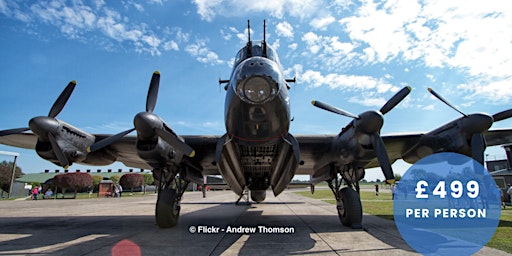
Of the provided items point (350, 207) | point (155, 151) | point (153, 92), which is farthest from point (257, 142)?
point (350, 207)

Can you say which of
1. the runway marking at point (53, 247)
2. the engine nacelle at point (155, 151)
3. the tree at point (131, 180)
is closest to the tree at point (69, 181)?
the tree at point (131, 180)

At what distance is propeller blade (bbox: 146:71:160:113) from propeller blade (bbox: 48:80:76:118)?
2684mm

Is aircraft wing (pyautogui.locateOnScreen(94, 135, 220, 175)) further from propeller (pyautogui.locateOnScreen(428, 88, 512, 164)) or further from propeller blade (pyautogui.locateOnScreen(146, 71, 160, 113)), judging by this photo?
propeller (pyautogui.locateOnScreen(428, 88, 512, 164))

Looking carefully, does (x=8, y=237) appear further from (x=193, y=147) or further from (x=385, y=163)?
(x=385, y=163)

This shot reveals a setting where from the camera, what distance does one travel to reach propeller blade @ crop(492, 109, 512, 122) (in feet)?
29.8

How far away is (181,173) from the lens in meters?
10.5

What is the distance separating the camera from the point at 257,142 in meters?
7.63

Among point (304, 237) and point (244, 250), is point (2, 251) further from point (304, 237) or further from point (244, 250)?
point (304, 237)

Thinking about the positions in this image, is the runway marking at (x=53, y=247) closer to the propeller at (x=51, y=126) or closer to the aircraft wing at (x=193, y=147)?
the propeller at (x=51, y=126)

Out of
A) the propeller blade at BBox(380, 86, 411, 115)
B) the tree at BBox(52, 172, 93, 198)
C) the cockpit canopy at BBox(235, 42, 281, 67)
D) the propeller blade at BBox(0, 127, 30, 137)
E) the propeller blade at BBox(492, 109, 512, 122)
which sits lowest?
the tree at BBox(52, 172, 93, 198)

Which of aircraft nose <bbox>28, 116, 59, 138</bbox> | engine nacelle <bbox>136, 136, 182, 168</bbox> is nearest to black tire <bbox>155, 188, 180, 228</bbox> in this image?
engine nacelle <bbox>136, 136, 182, 168</bbox>

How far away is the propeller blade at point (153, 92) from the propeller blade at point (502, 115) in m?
11.6

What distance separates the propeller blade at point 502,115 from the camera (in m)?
9.09

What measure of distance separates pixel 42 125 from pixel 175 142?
405 cm
